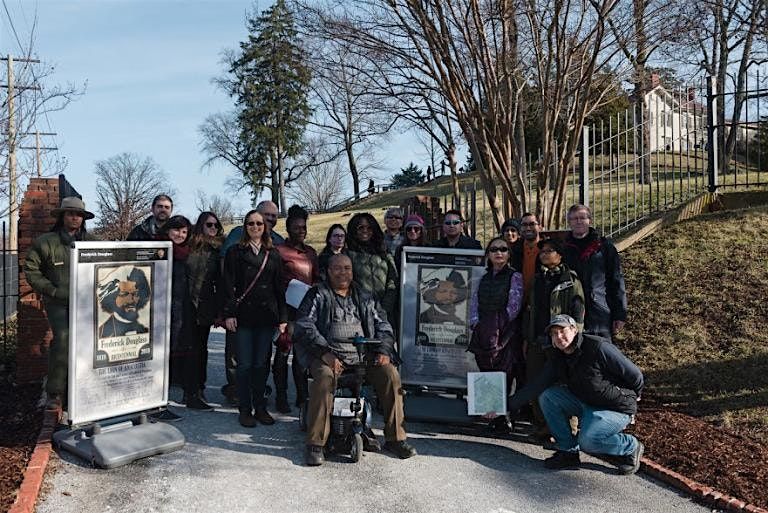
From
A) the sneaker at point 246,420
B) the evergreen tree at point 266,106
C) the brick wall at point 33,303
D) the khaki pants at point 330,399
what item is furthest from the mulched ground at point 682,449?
the evergreen tree at point 266,106

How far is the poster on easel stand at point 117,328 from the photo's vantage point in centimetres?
521

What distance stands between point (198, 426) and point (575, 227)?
3594 mm

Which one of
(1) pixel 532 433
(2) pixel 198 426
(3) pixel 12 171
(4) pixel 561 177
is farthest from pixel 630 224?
(3) pixel 12 171

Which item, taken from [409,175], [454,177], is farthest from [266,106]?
[454,177]

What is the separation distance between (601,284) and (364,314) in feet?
6.47

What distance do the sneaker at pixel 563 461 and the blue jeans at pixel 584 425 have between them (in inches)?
1.4

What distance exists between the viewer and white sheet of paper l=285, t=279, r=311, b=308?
621cm

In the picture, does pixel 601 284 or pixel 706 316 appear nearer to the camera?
pixel 601 284

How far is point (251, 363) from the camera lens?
19.7ft

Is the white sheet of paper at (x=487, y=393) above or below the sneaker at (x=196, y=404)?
above

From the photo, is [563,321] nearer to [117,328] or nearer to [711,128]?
[117,328]

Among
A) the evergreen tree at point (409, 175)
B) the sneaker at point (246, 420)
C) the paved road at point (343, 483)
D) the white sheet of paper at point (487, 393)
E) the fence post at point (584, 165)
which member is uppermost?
the evergreen tree at point (409, 175)

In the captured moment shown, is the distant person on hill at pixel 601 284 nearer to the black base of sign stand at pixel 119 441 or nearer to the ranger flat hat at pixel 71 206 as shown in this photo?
the black base of sign stand at pixel 119 441

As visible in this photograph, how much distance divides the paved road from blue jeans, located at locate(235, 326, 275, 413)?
0.40 meters
